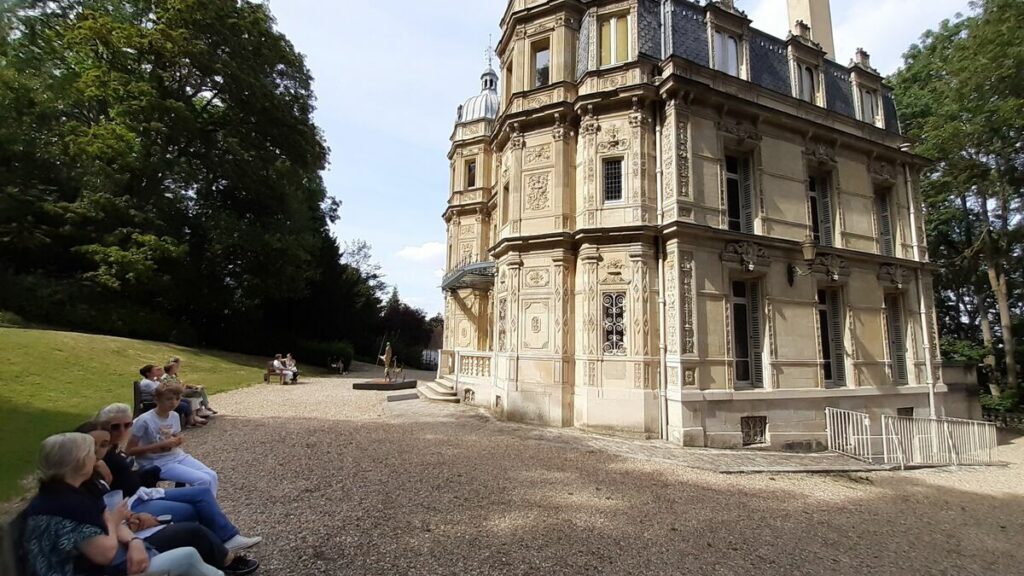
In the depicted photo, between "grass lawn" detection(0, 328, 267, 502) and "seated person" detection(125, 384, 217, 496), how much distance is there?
5.17 ft

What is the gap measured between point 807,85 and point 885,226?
5.48 m

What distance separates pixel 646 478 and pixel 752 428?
5029mm

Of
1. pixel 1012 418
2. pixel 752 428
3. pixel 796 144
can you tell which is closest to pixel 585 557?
pixel 752 428

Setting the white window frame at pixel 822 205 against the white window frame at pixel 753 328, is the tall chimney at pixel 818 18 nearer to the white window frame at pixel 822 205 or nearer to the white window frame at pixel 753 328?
the white window frame at pixel 822 205

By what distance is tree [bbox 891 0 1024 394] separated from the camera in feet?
48.2

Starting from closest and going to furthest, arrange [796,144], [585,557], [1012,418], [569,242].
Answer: [585,557], [569,242], [796,144], [1012,418]

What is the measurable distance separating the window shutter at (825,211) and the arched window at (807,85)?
2521mm

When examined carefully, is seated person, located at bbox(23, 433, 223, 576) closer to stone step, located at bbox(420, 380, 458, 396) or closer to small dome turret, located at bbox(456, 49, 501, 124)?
stone step, located at bbox(420, 380, 458, 396)

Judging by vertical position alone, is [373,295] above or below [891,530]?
above

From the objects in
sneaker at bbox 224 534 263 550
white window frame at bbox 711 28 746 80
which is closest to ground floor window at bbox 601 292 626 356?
white window frame at bbox 711 28 746 80

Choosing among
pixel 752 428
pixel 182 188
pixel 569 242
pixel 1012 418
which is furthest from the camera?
pixel 182 188

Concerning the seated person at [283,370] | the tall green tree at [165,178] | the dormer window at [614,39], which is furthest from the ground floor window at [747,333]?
the tall green tree at [165,178]

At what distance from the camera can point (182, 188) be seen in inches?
812

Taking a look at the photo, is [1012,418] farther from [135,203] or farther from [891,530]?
[135,203]
